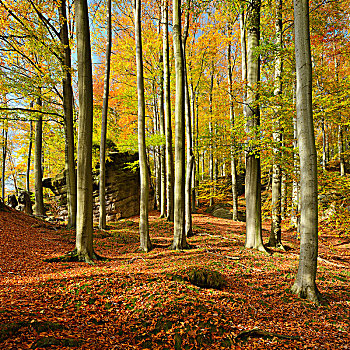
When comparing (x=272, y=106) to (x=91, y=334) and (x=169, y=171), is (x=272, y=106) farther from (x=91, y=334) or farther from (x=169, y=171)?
(x=91, y=334)

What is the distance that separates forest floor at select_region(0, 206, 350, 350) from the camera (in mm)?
2672

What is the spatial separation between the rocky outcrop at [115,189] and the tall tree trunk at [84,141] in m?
9.22

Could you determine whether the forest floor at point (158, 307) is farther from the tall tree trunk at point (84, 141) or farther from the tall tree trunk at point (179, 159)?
the tall tree trunk at point (179, 159)

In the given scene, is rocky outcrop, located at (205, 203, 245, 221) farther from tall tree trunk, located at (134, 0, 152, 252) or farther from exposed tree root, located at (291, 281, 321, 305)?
exposed tree root, located at (291, 281, 321, 305)

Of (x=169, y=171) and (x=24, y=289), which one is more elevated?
(x=169, y=171)

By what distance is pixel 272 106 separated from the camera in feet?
23.6

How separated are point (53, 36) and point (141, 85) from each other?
19.8 feet

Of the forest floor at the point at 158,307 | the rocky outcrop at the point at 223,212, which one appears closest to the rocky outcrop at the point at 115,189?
the rocky outcrop at the point at 223,212

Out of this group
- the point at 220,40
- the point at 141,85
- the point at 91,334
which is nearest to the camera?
the point at 91,334

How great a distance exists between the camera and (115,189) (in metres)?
15.7

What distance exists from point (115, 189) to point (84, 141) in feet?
34.3

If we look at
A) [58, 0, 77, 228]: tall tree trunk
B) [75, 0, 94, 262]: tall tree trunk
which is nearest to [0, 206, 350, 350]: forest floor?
[75, 0, 94, 262]: tall tree trunk

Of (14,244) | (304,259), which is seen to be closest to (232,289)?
(304,259)

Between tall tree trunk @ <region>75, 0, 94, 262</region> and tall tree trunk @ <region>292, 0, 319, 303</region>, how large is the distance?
4861 mm
